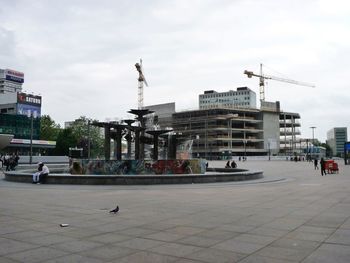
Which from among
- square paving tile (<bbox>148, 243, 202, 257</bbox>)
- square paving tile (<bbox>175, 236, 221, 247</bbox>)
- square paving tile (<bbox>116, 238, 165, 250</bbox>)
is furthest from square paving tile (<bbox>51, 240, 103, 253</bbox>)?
square paving tile (<bbox>175, 236, 221, 247</bbox>)

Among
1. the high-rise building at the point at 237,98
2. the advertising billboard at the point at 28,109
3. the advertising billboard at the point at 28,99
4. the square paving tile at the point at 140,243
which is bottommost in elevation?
the square paving tile at the point at 140,243

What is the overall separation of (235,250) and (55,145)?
96.7m

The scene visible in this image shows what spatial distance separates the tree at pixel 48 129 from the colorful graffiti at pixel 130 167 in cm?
8735

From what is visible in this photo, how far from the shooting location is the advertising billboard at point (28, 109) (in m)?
103

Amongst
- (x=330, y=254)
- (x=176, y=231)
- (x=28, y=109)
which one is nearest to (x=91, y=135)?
(x=28, y=109)

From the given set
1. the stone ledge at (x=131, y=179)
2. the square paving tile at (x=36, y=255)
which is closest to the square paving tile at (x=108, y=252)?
the square paving tile at (x=36, y=255)

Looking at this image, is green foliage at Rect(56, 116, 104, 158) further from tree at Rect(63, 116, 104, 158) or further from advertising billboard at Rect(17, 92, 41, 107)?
advertising billboard at Rect(17, 92, 41, 107)

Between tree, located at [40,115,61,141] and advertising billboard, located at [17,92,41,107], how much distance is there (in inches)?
237

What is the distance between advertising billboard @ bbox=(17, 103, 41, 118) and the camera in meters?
103

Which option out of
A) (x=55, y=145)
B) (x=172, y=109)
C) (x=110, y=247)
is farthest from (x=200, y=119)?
(x=110, y=247)

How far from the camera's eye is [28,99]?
106 m

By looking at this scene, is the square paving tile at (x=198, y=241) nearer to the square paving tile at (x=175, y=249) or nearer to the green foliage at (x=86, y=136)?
the square paving tile at (x=175, y=249)

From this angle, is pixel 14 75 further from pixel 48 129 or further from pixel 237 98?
pixel 237 98

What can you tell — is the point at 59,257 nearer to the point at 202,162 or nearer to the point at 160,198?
the point at 160,198
